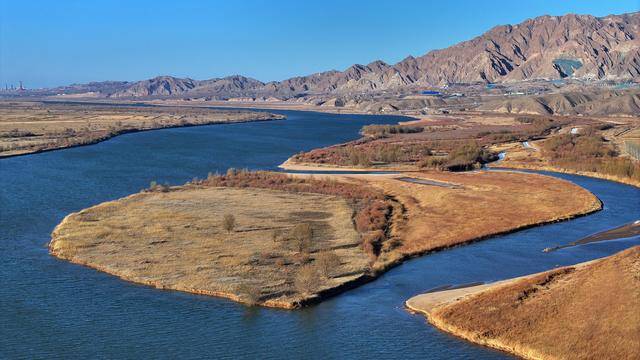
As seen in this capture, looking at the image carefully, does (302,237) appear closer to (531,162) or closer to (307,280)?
(307,280)

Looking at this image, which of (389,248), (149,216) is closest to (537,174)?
(389,248)

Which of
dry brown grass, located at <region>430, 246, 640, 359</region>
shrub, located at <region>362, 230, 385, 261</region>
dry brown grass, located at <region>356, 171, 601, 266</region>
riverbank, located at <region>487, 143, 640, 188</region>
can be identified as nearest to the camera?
dry brown grass, located at <region>430, 246, 640, 359</region>

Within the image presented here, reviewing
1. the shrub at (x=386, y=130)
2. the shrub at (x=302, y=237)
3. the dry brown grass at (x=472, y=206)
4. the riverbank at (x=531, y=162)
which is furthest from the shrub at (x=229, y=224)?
the shrub at (x=386, y=130)

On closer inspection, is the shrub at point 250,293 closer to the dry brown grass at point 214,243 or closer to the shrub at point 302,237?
the dry brown grass at point 214,243

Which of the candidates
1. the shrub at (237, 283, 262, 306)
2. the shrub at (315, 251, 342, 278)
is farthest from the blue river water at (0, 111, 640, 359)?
the shrub at (315, 251, 342, 278)

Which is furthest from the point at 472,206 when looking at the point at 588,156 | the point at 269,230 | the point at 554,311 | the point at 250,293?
the point at 588,156

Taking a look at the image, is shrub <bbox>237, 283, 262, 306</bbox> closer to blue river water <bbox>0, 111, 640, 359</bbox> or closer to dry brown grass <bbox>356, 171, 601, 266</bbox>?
blue river water <bbox>0, 111, 640, 359</bbox>

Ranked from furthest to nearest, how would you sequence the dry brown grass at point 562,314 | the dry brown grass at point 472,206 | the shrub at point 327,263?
the dry brown grass at point 472,206 → the shrub at point 327,263 → the dry brown grass at point 562,314

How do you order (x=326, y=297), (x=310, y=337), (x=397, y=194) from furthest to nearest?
1. (x=397, y=194)
2. (x=326, y=297)
3. (x=310, y=337)

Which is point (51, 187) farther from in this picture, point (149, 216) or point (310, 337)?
point (310, 337)
